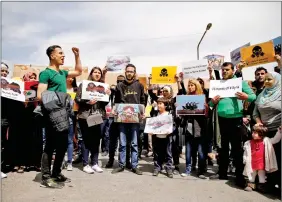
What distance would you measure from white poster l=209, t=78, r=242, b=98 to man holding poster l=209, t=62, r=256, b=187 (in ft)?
0.28

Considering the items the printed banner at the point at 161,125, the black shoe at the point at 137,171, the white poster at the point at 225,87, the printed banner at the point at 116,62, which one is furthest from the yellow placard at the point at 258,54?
the black shoe at the point at 137,171

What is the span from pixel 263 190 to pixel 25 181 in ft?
12.5

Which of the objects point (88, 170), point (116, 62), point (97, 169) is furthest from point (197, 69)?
point (88, 170)

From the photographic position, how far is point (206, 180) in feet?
16.3

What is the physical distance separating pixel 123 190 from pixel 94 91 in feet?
7.01

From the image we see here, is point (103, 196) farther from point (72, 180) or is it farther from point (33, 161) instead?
point (33, 161)

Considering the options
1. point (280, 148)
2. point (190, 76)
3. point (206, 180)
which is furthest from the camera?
point (190, 76)

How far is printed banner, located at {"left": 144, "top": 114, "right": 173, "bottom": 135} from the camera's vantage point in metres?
5.37

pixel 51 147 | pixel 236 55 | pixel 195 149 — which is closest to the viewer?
pixel 51 147

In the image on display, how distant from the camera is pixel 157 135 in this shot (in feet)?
17.9

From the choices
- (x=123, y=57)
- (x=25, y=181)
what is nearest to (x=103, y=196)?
(x=25, y=181)

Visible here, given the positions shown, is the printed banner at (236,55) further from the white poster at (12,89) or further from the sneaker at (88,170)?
the white poster at (12,89)

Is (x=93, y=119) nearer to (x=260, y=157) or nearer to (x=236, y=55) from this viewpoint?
(x=260, y=157)

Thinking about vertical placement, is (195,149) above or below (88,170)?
above
